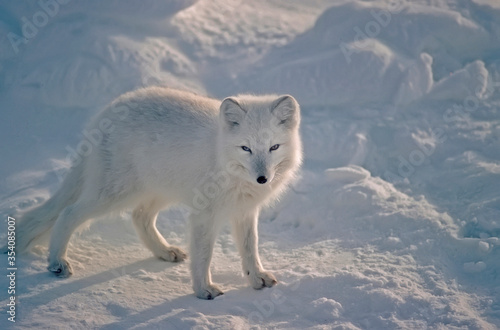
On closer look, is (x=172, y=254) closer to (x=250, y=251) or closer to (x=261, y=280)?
(x=250, y=251)


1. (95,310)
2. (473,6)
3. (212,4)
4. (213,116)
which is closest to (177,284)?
(95,310)

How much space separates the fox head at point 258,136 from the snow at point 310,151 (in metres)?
0.94

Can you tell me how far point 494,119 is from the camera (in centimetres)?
585

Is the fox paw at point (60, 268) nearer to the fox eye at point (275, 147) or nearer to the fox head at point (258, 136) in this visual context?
the fox head at point (258, 136)

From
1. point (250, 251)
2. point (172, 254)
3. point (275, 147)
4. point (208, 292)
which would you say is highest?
point (275, 147)

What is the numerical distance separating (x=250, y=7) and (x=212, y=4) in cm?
57

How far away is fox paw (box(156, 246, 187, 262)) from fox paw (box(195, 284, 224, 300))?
27.8 inches

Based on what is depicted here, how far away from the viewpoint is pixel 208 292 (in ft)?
12.3

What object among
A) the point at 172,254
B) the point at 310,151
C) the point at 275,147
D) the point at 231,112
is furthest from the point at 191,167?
the point at 310,151

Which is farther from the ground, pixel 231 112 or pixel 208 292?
pixel 231 112

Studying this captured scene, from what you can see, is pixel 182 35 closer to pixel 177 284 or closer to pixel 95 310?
pixel 177 284

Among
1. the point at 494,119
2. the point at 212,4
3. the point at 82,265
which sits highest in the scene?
the point at 212,4

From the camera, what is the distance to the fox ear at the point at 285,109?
3.63m

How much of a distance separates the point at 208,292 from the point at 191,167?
2.99ft
